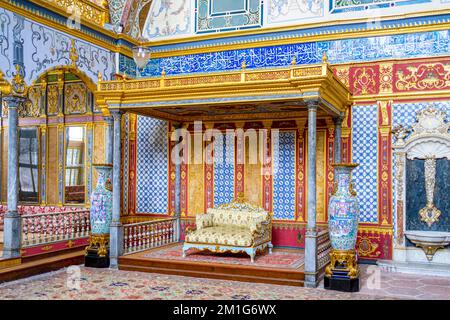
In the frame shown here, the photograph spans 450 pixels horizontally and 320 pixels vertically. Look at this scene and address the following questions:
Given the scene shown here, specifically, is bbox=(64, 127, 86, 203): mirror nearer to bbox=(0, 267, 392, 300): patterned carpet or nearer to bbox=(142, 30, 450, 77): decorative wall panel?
bbox=(142, 30, 450, 77): decorative wall panel

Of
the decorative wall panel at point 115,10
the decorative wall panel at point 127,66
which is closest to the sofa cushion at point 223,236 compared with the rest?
the decorative wall panel at point 127,66

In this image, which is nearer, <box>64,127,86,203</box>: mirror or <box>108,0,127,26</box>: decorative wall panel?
<box>108,0,127,26</box>: decorative wall panel

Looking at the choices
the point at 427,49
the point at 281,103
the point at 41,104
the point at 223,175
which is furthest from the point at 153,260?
the point at 427,49

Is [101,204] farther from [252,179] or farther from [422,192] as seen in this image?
[422,192]

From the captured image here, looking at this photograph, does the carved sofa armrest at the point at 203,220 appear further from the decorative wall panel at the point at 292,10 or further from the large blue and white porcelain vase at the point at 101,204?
the decorative wall panel at the point at 292,10

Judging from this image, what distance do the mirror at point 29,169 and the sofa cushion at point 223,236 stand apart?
4161 millimetres

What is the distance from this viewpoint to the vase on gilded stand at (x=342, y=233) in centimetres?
650

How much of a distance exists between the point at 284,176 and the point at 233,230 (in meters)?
1.44

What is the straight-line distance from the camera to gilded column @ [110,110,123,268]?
7.88 m

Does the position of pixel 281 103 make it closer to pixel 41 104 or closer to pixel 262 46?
pixel 262 46

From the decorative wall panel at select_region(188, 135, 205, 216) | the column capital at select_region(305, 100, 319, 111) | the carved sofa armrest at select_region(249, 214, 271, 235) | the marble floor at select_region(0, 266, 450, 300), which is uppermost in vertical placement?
the column capital at select_region(305, 100, 319, 111)

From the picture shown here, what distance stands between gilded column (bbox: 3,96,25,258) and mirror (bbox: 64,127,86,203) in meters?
2.71

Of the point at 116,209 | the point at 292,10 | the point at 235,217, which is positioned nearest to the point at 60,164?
the point at 116,209

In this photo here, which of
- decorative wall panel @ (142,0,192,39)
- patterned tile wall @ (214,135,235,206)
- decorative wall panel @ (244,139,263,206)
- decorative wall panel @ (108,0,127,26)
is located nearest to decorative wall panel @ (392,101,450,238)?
decorative wall panel @ (244,139,263,206)
